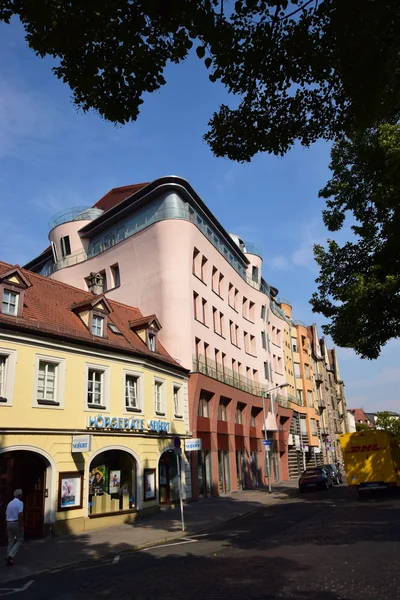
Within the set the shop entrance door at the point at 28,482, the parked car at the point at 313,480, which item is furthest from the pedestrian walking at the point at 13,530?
the parked car at the point at 313,480

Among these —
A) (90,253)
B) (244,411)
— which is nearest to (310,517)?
(244,411)

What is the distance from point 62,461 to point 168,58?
49.2 feet

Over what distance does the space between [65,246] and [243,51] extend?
1322 inches

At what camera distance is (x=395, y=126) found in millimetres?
13773

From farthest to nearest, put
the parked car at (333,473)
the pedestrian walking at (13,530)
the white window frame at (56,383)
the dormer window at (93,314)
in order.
Answer: the parked car at (333,473), the dormer window at (93,314), the white window frame at (56,383), the pedestrian walking at (13,530)

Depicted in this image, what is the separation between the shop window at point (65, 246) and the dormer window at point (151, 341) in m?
14.9

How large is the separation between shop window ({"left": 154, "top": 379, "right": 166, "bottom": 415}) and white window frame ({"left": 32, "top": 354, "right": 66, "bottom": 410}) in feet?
20.5

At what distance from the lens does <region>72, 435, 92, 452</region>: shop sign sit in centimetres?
1764

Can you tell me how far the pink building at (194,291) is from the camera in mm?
29688

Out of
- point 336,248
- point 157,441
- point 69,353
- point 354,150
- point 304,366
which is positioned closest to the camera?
point 354,150

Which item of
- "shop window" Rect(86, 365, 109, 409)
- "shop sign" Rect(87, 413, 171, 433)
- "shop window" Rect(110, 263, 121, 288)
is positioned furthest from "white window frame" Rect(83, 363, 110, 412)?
"shop window" Rect(110, 263, 121, 288)

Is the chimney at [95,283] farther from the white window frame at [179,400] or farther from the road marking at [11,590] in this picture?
the road marking at [11,590]

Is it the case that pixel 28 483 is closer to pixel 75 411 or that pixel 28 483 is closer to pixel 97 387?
pixel 75 411

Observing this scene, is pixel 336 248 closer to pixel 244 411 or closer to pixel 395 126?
pixel 395 126
